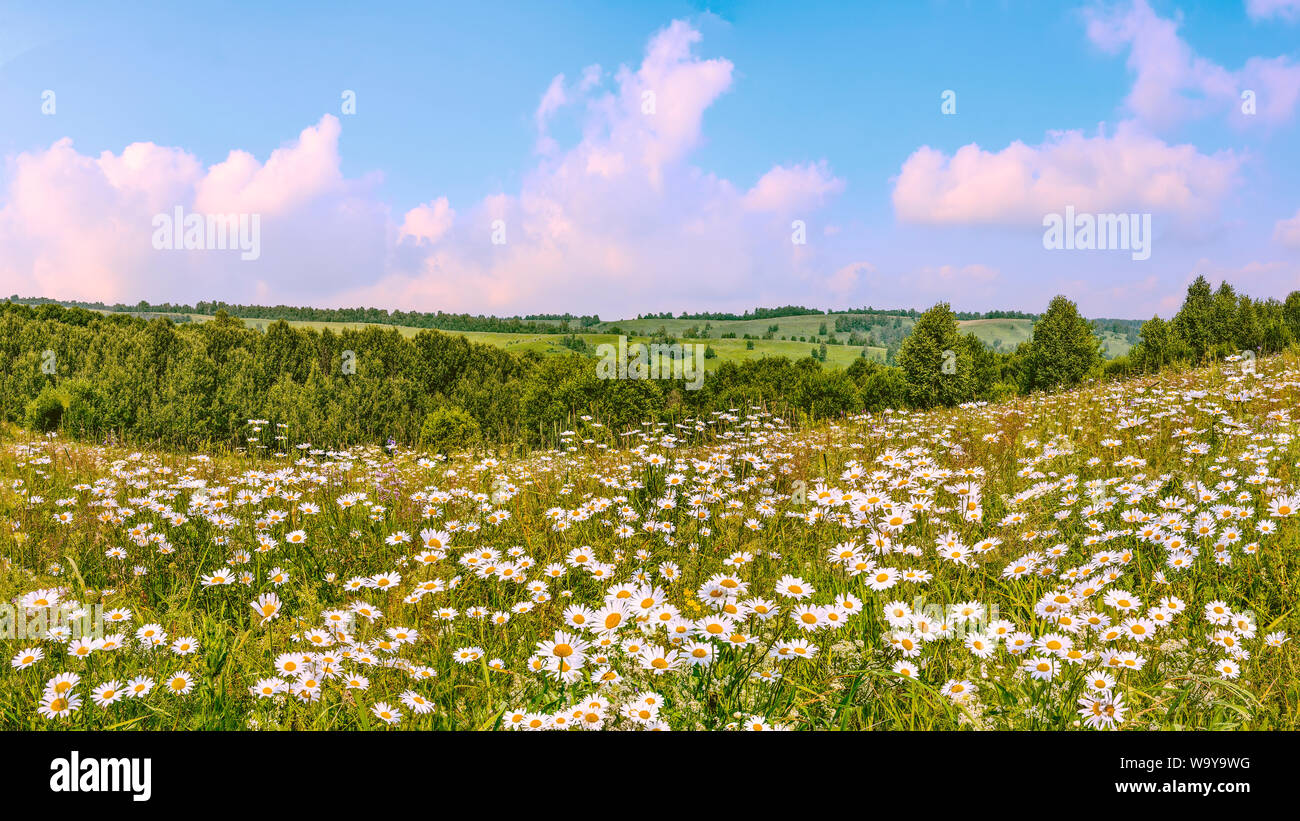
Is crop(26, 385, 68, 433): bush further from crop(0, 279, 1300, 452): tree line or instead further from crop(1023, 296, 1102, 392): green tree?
crop(1023, 296, 1102, 392): green tree

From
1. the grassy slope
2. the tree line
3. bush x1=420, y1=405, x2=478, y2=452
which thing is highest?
the grassy slope

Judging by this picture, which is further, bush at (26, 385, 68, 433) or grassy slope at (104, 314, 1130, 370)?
grassy slope at (104, 314, 1130, 370)

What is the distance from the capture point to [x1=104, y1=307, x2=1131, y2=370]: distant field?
50.4m

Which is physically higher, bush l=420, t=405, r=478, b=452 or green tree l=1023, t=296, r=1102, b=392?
green tree l=1023, t=296, r=1102, b=392

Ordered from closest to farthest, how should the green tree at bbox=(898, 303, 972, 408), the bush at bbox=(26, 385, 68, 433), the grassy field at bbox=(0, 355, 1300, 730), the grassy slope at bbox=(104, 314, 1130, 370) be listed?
the grassy field at bbox=(0, 355, 1300, 730)
the bush at bbox=(26, 385, 68, 433)
the green tree at bbox=(898, 303, 972, 408)
the grassy slope at bbox=(104, 314, 1130, 370)

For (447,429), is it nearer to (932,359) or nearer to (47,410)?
(47,410)

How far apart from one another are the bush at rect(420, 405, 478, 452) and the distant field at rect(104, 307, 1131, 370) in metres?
27.2

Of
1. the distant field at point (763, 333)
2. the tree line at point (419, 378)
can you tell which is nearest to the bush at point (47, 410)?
the tree line at point (419, 378)

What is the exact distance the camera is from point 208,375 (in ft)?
72.7

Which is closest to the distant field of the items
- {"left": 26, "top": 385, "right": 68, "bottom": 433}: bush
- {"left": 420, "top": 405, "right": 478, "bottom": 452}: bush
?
{"left": 26, "top": 385, "right": 68, "bottom": 433}: bush

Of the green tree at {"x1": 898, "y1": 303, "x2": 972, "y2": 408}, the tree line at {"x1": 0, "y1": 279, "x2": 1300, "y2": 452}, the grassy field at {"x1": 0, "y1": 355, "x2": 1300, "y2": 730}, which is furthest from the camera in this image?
the green tree at {"x1": 898, "y1": 303, "x2": 972, "y2": 408}
